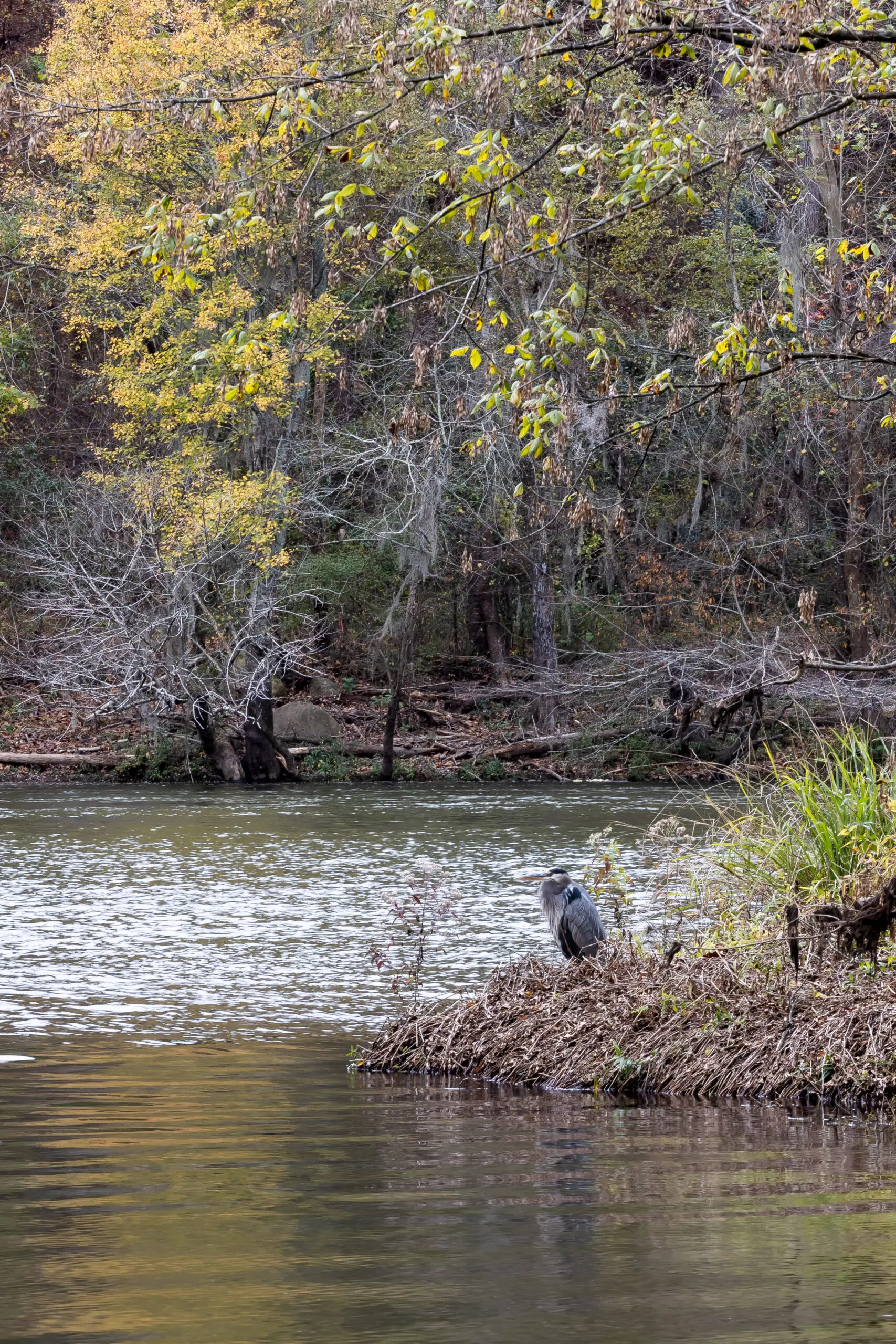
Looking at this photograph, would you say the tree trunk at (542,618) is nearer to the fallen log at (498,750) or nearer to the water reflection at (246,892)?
the fallen log at (498,750)

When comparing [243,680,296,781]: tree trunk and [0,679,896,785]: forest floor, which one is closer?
[243,680,296,781]: tree trunk

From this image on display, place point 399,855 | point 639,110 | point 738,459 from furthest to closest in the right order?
point 738,459 → point 399,855 → point 639,110

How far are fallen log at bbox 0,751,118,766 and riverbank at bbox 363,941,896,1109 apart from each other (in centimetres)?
2268

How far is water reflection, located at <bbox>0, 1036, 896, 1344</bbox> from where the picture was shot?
4.10 metres

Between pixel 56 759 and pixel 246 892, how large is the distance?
14.8 m

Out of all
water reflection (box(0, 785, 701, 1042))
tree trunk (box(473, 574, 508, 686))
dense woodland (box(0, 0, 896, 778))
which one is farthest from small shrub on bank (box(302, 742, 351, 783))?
tree trunk (box(473, 574, 508, 686))

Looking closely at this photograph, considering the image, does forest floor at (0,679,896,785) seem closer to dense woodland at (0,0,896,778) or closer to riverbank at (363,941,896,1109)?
dense woodland at (0,0,896,778)

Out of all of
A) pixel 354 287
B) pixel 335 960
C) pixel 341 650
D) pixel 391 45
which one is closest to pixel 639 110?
pixel 391 45

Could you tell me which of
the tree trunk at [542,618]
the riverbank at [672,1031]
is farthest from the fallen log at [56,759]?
the riverbank at [672,1031]

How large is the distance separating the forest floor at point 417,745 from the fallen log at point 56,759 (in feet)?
0.07

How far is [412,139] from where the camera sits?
95.0 feet

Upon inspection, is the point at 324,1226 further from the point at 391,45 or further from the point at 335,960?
the point at 335,960

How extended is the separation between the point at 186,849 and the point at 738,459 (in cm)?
1420

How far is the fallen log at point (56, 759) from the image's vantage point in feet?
101
